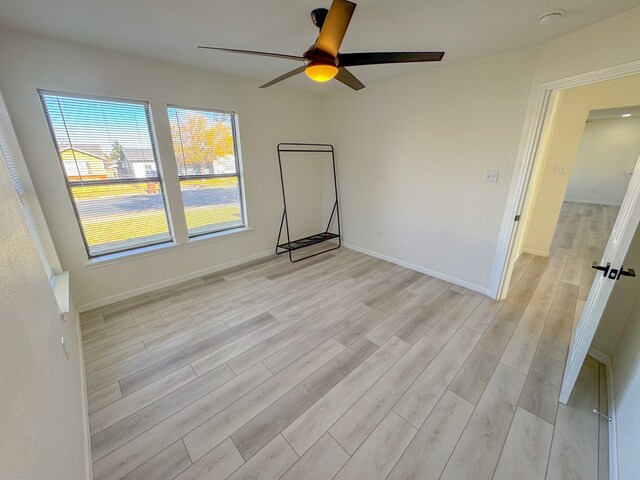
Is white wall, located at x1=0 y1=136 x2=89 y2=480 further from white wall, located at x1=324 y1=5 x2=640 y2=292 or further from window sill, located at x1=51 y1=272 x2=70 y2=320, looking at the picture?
white wall, located at x1=324 y1=5 x2=640 y2=292

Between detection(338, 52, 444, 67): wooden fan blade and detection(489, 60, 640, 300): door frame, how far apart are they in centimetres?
122

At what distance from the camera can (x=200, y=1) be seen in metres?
1.61

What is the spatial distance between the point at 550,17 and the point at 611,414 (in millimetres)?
2509

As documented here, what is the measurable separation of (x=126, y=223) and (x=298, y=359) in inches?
91.5

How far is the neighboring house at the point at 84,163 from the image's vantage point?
2.28 metres

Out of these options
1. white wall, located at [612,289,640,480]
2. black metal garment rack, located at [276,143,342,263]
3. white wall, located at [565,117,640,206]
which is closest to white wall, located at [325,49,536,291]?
black metal garment rack, located at [276,143,342,263]

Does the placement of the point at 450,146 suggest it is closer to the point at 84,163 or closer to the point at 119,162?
the point at 119,162

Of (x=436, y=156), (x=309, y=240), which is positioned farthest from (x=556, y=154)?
(x=309, y=240)

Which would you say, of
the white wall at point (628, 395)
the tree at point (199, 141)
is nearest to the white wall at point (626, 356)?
the white wall at point (628, 395)

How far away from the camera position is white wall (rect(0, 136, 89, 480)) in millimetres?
624

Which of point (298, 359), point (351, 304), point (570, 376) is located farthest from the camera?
point (351, 304)

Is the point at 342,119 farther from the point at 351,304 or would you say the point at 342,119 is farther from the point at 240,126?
the point at 351,304

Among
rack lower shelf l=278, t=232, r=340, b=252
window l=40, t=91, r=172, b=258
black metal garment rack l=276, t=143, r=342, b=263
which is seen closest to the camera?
window l=40, t=91, r=172, b=258

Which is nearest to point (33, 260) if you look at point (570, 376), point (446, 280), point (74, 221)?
point (74, 221)
